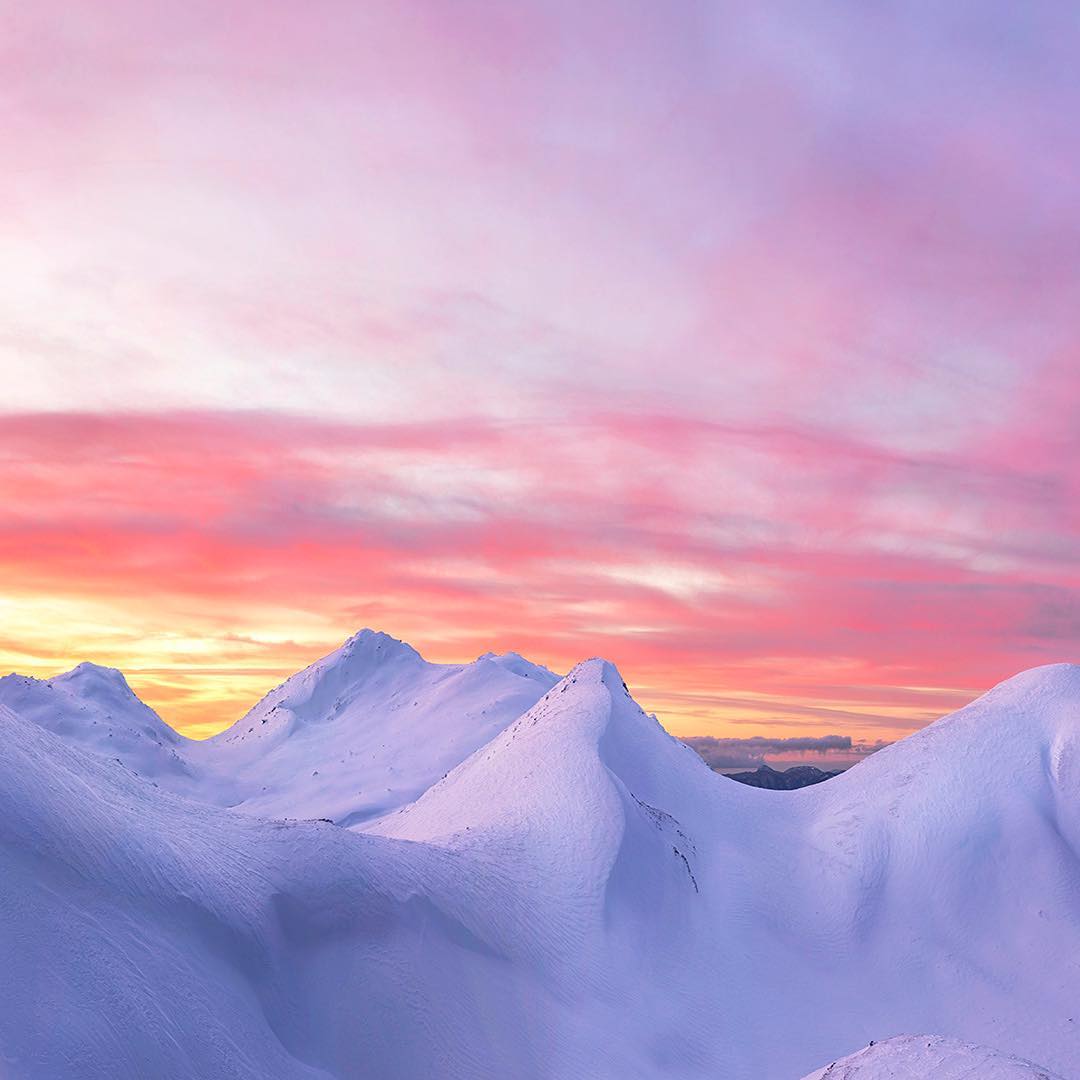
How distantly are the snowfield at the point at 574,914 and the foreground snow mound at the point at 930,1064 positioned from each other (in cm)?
6

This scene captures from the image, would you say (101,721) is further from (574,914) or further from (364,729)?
(574,914)

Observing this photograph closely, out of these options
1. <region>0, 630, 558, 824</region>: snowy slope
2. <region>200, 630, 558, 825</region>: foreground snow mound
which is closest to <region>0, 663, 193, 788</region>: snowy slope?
<region>0, 630, 558, 824</region>: snowy slope

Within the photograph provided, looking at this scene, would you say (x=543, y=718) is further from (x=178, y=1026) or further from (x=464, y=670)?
(x=464, y=670)

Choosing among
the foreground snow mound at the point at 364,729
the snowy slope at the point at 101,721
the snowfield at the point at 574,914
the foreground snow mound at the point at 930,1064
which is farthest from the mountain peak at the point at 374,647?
the foreground snow mound at the point at 930,1064

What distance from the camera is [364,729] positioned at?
82.1m

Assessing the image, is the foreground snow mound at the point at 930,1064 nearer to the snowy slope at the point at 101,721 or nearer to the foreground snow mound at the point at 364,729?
the foreground snow mound at the point at 364,729

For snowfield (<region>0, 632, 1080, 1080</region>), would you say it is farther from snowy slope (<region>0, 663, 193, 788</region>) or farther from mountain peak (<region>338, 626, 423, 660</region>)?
mountain peak (<region>338, 626, 423, 660</region>)

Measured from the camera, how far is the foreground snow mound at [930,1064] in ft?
51.0

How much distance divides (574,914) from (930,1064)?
16837 millimetres

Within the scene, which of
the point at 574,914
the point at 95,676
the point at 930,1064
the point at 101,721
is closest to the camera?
the point at 930,1064

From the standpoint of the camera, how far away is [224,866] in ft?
78.5

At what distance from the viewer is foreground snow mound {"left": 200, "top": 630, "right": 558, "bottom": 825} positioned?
67.5 meters

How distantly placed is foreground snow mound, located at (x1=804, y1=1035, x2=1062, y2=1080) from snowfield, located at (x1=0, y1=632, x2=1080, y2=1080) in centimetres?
6

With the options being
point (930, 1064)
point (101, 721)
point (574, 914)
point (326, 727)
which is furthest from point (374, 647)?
point (930, 1064)
